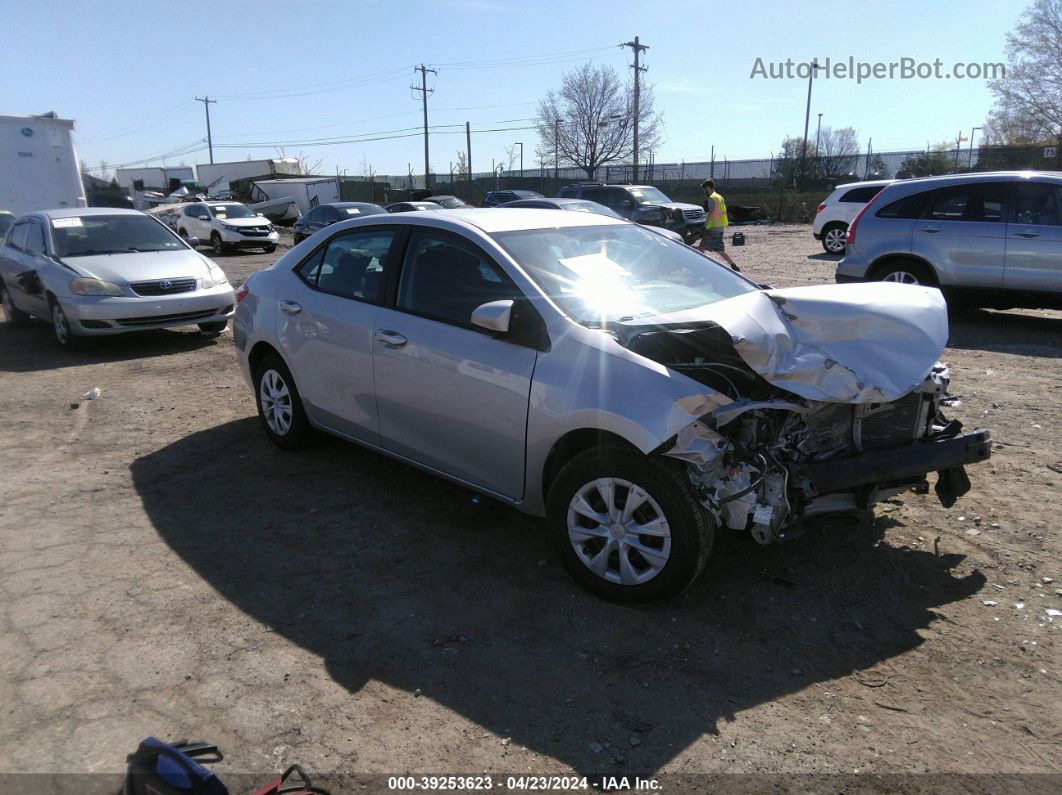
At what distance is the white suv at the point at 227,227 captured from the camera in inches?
905

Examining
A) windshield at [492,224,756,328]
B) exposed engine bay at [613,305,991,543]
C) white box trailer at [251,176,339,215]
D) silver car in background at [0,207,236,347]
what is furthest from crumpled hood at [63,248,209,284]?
white box trailer at [251,176,339,215]

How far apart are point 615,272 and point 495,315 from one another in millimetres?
915

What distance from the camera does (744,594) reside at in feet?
12.0

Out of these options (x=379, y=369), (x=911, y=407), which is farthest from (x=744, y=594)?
(x=379, y=369)

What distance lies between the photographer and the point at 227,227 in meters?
22.9

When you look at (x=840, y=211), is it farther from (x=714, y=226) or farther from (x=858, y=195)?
(x=714, y=226)

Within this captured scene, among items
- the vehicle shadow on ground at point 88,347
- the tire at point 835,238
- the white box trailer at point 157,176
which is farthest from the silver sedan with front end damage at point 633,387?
the white box trailer at point 157,176

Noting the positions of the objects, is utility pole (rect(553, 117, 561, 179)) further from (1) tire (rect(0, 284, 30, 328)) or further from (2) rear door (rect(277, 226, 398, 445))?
(2) rear door (rect(277, 226, 398, 445))

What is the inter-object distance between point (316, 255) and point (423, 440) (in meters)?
1.76

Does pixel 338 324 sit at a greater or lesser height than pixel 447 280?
lesser

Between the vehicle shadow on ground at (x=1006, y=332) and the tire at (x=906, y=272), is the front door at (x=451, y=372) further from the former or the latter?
the tire at (x=906, y=272)

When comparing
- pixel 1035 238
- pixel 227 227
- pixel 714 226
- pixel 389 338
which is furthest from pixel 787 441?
pixel 227 227

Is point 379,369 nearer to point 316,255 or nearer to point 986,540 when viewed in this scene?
point 316,255

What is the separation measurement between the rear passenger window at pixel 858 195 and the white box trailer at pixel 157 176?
46.1 meters
